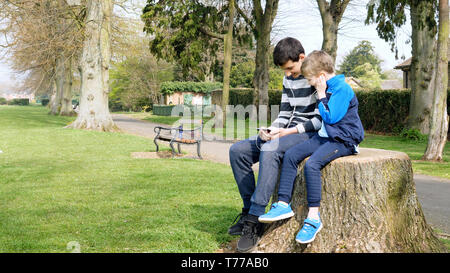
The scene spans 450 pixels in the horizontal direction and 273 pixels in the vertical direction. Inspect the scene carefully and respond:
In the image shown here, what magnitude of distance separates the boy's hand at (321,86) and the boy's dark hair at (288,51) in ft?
1.24

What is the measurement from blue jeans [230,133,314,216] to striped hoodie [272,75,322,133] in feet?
0.37

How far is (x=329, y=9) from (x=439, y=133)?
7.23 metres

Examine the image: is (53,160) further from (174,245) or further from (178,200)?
(174,245)

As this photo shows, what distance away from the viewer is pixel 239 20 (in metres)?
23.9

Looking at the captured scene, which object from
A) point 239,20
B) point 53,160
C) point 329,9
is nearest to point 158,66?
point 239,20

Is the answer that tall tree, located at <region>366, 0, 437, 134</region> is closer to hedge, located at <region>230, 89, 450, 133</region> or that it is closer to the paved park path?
hedge, located at <region>230, 89, 450, 133</region>

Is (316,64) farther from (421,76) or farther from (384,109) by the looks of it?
(384,109)

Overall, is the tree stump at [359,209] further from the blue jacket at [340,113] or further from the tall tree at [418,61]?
the tall tree at [418,61]

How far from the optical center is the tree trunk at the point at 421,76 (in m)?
19.3

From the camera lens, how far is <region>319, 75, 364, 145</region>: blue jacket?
148 inches

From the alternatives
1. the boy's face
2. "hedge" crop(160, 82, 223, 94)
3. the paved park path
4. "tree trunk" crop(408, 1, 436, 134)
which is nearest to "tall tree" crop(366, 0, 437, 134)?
"tree trunk" crop(408, 1, 436, 134)

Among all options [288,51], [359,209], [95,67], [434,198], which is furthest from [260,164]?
[95,67]

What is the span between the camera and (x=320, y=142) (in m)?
3.87
